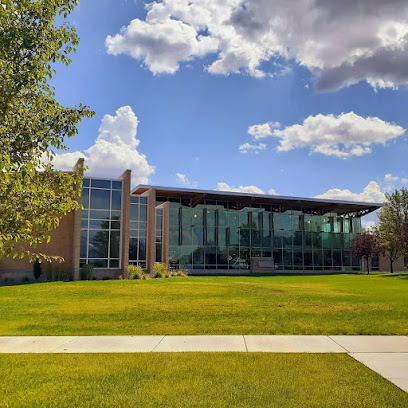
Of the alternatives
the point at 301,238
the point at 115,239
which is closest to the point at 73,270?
the point at 115,239

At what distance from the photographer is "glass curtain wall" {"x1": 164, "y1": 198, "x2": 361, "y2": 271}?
49156mm

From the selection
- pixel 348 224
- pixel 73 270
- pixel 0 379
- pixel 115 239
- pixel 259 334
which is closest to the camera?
pixel 0 379

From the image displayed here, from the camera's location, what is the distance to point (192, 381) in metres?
6.35

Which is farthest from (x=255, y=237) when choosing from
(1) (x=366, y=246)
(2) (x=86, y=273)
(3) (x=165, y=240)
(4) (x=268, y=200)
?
(2) (x=86, y=273)

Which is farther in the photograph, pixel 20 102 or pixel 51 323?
pixel 51 323

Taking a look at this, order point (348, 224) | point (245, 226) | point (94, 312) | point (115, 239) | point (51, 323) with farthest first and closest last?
point (348, 224) < point (245, 226) < point (115, 239) < point (94, 312) < point (51, 323)

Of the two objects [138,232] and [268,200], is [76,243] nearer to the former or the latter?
[138,232]

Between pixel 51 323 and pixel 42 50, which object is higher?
pixel 42 50

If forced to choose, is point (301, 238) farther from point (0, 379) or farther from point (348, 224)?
point (0, 379)

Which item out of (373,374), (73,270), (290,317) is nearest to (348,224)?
(73,270)

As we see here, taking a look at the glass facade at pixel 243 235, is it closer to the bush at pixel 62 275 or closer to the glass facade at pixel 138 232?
the glass facade at pixel 138 232

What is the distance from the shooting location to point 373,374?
6.80 m

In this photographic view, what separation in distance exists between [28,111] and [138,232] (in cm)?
3221

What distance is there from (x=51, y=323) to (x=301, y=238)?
46120mm
